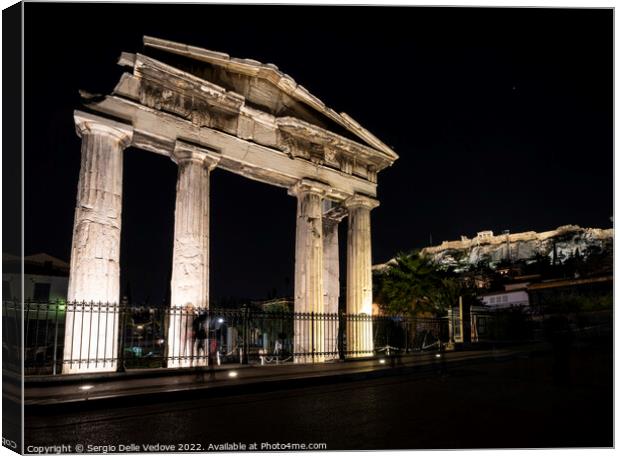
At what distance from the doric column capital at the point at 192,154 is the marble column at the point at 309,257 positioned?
3472 mm

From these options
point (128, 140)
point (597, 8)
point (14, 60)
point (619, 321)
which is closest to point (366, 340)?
point (128, 140)

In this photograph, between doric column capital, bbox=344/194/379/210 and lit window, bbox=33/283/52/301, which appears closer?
doric column capital, bbox=344/194/379/210

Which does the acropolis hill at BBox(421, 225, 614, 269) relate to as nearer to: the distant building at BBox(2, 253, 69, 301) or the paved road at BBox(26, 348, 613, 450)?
the distant building at BBox(2, 253, 69, 301)

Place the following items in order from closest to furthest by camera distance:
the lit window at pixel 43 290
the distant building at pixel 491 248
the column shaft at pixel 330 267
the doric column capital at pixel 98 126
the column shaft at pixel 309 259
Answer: the doric column capital at pixel 98 126, the column shaft at pixel 309 259, the column shaft at pixel 330 267, the lit window at pixel 43 290, the distant building at pixel 491 248

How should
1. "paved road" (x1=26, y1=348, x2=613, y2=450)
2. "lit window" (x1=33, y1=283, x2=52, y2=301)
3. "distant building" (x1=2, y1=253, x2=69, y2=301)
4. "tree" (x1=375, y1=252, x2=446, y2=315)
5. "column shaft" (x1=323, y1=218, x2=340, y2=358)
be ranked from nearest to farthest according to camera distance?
"paved road" (x1=26, y1=348, x2=613, y2=450)
"column shaft" (x1=323, y1=218, x2=340, y2=358)
"distant building" (x1=2, y1=253, x2=69, y2=301)
"tree" (x1=375, y1=252, x2=446, y2=315)
"lit window" (x1=33, y1=283, x2=52, y2=301)

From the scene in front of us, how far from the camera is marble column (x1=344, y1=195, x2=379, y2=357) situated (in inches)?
659

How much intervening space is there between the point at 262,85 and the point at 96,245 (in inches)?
293

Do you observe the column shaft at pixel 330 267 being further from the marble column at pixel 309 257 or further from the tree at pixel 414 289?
the tree at pixel 414 289

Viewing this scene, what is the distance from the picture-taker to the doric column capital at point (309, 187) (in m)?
16.2

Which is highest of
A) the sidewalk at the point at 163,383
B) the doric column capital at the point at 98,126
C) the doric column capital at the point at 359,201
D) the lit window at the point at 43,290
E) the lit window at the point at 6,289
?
the doric column capital at the point at 98,126

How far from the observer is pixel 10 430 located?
4.98 meters

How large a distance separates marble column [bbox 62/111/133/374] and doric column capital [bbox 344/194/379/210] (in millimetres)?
8536

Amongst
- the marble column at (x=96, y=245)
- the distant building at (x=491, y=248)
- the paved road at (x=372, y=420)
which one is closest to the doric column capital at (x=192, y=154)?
the marble column at (x=96, y=245)

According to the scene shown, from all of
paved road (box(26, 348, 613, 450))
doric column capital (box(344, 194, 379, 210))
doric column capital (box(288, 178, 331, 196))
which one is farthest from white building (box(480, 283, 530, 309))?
paved road (box(26, 348, 613, 450))
